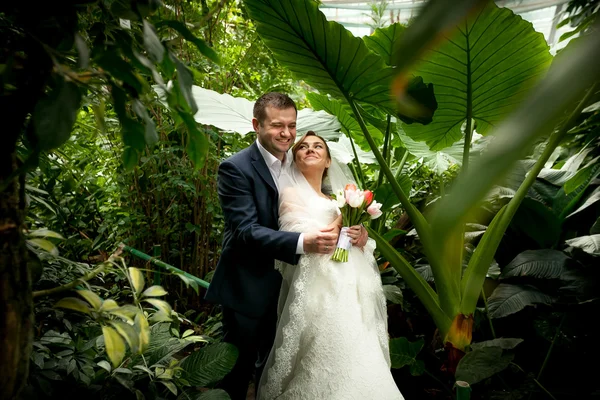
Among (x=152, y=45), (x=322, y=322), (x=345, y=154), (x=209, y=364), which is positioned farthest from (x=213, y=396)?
(x=345, y=154)

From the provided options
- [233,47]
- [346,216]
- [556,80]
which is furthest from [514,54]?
[556,80]

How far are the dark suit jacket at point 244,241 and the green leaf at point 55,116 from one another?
3.77 ft

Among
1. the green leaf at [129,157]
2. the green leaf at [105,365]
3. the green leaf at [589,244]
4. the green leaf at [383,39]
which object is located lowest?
the green leaf at [105,365]

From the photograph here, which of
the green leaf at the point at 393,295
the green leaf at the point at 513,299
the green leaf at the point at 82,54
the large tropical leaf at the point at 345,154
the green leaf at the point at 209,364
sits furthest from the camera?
the large tropical leaf at the point at 345,154

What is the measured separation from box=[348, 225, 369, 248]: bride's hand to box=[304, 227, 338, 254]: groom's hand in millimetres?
68

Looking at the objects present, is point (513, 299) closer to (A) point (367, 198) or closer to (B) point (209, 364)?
(A) point (367, 198)

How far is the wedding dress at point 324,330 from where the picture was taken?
1.54 meters

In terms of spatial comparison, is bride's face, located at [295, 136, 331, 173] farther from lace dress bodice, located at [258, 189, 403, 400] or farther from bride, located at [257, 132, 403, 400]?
lace dress bodice, located at [258, 189, 403, 400]

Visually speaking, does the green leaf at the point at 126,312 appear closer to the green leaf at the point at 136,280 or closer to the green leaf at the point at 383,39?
the green leaf at the point at 136,280

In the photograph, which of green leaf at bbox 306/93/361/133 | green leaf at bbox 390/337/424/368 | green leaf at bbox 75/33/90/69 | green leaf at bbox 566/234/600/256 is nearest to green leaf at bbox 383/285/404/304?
green leaf at bbox 390/337/424/368

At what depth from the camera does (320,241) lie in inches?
64.2

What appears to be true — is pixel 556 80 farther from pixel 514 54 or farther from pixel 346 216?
pixel 514 54

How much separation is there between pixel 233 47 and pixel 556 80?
2.70 metres

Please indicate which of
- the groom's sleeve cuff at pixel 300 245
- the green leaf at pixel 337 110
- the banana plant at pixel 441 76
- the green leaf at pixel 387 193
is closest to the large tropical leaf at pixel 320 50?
the banana plant at pixel 441 76
